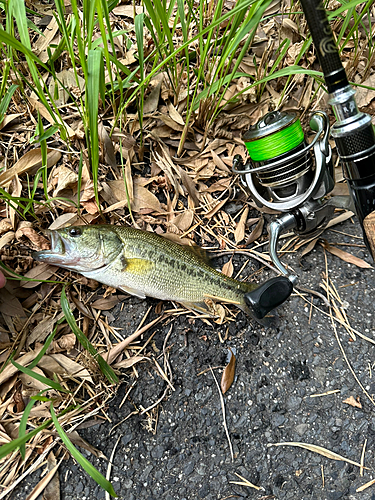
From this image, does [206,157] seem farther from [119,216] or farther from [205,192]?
[119,216]

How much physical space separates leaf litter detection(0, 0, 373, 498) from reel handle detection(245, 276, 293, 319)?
0.34 meters

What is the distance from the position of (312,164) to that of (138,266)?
51.6 inches

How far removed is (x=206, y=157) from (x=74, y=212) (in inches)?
42.9

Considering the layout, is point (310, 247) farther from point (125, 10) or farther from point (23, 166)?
point (125, 10)

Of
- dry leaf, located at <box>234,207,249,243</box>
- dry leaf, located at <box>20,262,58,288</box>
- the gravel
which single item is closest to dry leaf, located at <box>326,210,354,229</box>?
the gravel

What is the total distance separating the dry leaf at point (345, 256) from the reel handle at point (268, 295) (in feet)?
1.92

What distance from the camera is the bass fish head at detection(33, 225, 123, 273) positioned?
2631 millimetres

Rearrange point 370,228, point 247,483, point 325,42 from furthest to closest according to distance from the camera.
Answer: point 247,483 → point 370,228 → point 325,42

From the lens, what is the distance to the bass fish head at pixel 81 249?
8.63 feet

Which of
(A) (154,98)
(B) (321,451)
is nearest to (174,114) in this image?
(A) (154,98)

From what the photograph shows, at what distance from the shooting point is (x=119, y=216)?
294 cm

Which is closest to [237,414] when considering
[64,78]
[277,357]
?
[277,357]

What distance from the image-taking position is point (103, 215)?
115 inches

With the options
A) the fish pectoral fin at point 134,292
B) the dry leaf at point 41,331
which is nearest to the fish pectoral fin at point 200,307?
the fish pectoral fin at point 134,292
